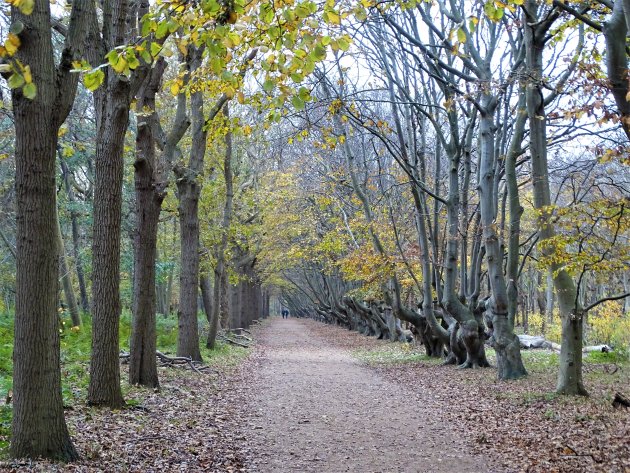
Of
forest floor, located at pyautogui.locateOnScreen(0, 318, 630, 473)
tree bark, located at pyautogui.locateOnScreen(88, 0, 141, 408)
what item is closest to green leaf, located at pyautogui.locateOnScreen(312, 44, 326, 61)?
forest floor, located at pyautogui.locateOnScreen(0, 318, 630, 473)

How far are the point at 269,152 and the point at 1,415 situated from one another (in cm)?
2061

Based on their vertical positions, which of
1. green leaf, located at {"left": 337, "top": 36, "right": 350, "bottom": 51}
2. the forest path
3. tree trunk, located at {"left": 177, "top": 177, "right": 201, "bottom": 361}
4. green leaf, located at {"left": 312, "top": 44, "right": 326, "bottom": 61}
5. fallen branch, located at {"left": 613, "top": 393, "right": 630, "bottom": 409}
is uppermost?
green leaf, located at {"left": 337, "top": 36, "right": 350, "bottom": 51}

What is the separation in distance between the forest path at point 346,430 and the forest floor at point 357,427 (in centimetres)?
2

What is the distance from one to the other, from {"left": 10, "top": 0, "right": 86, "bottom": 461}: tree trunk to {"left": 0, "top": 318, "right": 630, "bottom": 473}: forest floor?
397mm

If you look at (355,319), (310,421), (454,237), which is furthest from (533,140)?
(355,319)

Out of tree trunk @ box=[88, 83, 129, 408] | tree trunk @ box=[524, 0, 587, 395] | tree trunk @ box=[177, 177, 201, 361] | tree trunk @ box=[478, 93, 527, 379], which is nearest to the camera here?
tree trunk @ box=[88, 83, 129, 408]

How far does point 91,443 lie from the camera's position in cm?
667

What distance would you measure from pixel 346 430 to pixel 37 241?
5.07m

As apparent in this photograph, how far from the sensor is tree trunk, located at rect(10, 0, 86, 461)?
17.8 feet

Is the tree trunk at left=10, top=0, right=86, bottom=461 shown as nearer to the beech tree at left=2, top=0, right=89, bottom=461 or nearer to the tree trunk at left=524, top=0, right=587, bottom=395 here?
the beech tree at left=2, top=0, right=89, bottom=461

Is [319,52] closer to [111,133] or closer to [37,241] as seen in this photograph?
[37,241]

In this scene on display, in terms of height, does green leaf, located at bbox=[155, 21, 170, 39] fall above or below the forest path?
above

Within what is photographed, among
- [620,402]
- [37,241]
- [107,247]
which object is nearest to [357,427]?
[620,402]

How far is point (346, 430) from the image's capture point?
8.56m
